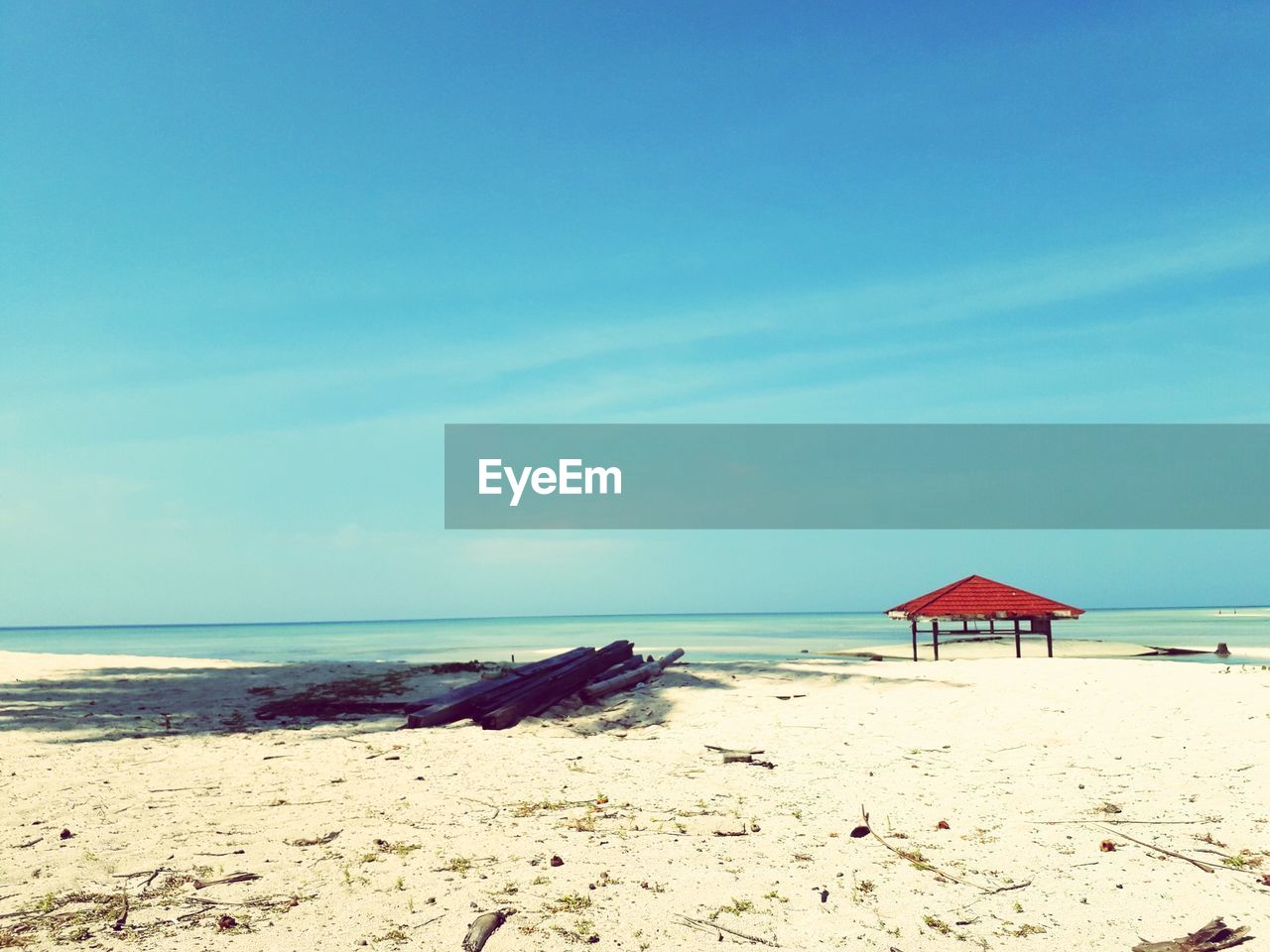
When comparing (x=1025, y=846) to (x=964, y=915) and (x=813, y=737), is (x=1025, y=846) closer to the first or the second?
(x=964, y=915)

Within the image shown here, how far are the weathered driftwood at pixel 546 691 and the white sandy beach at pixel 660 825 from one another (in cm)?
51

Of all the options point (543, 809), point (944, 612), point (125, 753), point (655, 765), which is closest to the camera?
point (543, 809)

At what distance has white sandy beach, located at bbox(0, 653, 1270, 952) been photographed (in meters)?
4.88

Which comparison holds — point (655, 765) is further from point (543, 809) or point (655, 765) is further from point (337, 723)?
point (337, 723)

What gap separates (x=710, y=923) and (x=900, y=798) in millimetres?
3510

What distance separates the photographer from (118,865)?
19.6ft

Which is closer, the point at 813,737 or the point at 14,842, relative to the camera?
the point at 14,842

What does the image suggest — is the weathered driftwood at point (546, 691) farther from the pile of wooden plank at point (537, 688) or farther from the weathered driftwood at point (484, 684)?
the weathered driftwood at point (484, 684)

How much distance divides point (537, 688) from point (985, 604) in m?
16.6

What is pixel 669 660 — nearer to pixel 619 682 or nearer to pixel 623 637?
pixel 619 682

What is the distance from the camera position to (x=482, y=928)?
4734 mm

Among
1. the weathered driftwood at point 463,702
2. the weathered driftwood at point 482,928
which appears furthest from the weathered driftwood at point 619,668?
the weathered driftwood at point 482,928

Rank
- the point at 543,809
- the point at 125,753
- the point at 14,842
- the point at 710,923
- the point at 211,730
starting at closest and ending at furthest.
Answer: the point at 710,923 < the point at 14,842 < the point at 543,809 < the point at 125,753 < the point at 211,730

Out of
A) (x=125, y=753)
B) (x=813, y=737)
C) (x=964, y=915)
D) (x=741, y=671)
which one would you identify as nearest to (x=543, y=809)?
(x=964, y=915)
